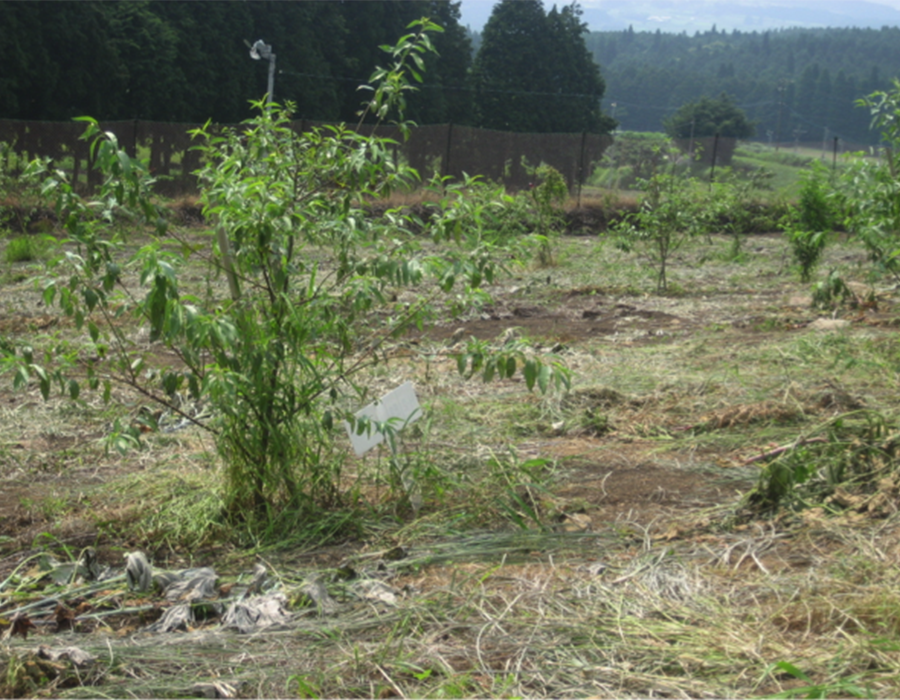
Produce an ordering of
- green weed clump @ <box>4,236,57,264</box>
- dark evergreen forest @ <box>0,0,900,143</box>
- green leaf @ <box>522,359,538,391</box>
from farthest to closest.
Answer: dark evergreen forest @ <box>0,0,900,143</box>
green weed clump @ <box>4,236,57,264</box>
green leaf @ <box>522,359,538,391</box>

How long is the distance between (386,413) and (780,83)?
101212 millimetres

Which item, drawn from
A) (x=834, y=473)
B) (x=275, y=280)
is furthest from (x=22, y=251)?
(x=834, y=473)

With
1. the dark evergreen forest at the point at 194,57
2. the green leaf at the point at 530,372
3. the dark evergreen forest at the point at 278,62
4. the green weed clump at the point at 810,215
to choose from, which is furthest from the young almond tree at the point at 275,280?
the dark evergreen forest at the point at 194,57

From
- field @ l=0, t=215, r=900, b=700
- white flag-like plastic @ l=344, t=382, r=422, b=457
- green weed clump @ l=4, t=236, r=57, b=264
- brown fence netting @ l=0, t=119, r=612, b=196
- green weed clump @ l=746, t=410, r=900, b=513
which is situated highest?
brown fence netting @ l=0, t=119, r=612, b=196

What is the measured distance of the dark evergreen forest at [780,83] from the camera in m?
90.0

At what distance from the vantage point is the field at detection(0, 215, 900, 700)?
86.6 inches

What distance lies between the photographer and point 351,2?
32.8 m

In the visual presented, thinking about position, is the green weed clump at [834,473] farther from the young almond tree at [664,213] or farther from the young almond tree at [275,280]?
the young almond tree at [664,213]

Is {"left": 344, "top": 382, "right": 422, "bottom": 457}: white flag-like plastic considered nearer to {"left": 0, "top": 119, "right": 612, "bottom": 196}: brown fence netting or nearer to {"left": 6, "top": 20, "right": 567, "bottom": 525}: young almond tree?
{"left": 6, "top": 20, "right": 567, "bottom": 525}: young almond tree

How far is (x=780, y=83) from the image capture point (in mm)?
93875

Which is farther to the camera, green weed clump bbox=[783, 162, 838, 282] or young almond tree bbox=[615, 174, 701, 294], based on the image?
green weed clump bbox=[783, 162, 838, 282]

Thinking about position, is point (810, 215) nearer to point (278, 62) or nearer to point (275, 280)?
point (275, 280)

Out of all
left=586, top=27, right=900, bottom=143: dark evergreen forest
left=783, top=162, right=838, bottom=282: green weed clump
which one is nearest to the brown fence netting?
left=783, top=162, right=838, bottom=282: green weed clump

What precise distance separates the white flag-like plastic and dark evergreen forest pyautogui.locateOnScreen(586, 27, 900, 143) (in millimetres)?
65956
